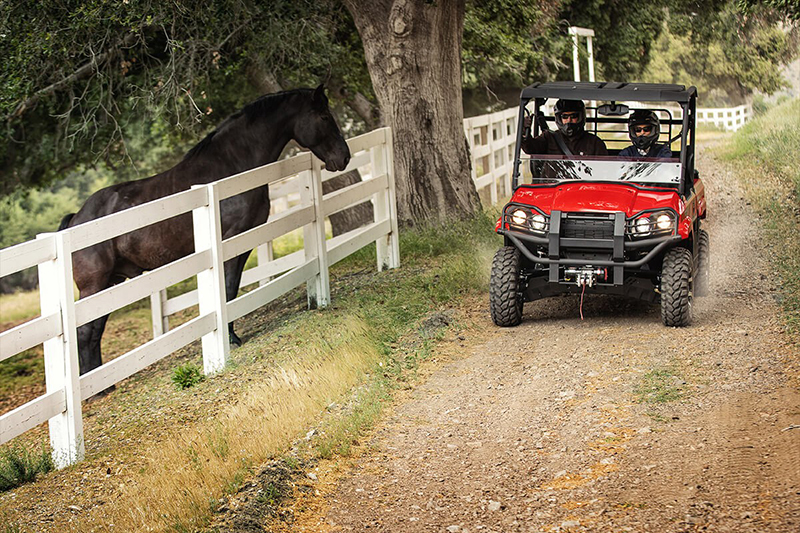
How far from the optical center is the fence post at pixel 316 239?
971 cm

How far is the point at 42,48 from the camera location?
11.6m

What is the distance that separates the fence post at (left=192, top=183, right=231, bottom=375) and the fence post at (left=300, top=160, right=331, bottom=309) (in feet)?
5.36

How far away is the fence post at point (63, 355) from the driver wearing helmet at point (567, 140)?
439 centimetres

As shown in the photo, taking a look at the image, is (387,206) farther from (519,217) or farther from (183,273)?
(183,273)

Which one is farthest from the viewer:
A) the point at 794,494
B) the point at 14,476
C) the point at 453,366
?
the point at 453,366

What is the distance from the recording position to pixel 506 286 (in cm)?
805

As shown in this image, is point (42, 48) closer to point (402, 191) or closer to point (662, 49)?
point (402, 191)

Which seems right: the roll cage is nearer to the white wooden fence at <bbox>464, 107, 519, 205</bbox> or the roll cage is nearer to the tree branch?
the tree branch

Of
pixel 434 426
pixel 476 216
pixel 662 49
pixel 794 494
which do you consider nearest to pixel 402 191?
pixel 476 216

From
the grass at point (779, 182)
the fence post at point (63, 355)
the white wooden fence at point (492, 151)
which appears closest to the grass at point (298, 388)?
the fence post at point (63, 355)

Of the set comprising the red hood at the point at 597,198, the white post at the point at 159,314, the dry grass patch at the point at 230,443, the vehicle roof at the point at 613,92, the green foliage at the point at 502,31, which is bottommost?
the white post at the point at 159,314

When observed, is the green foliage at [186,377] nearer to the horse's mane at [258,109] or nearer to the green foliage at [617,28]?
the horse's mane at [258,109]

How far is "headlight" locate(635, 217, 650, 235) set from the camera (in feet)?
25.2

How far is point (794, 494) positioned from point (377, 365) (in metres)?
3.64
